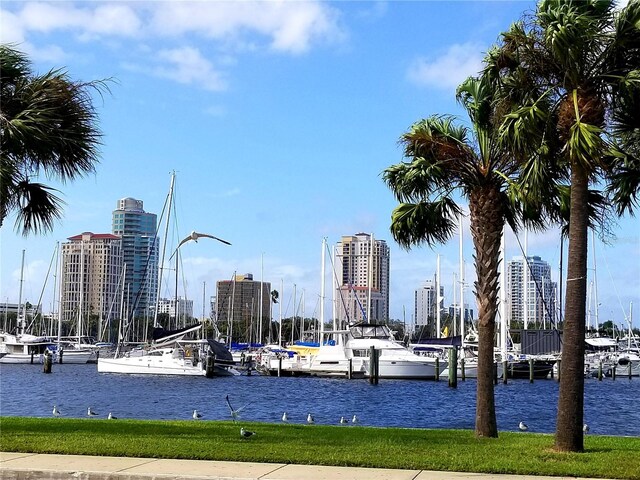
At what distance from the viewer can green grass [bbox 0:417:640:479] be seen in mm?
13391

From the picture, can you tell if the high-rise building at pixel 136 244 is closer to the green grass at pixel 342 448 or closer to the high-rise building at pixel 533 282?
the high-rise building at pixel 533 282

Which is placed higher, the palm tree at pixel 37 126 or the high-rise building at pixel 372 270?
the high-rise building at pixel 372 270

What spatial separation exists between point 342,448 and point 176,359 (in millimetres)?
53911

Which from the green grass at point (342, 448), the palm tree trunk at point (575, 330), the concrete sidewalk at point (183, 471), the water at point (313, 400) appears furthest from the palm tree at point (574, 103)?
the water at point (313, 400)

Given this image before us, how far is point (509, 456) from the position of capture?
563 inches

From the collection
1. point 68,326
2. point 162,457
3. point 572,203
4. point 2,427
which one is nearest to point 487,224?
point 572,203

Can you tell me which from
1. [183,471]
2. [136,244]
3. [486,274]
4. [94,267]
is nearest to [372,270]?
[136,244]

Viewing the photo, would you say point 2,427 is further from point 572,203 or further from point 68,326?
point 68,326

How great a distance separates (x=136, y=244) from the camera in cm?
15838

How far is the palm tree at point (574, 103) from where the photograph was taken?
14.8m

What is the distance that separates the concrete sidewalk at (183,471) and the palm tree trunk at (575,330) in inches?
102

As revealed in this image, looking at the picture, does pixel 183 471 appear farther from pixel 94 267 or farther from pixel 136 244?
pixel 94 267

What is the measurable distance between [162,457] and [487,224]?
9.22 meters

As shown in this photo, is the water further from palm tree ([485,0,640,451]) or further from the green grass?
palm tree ([485,0,640,451])
